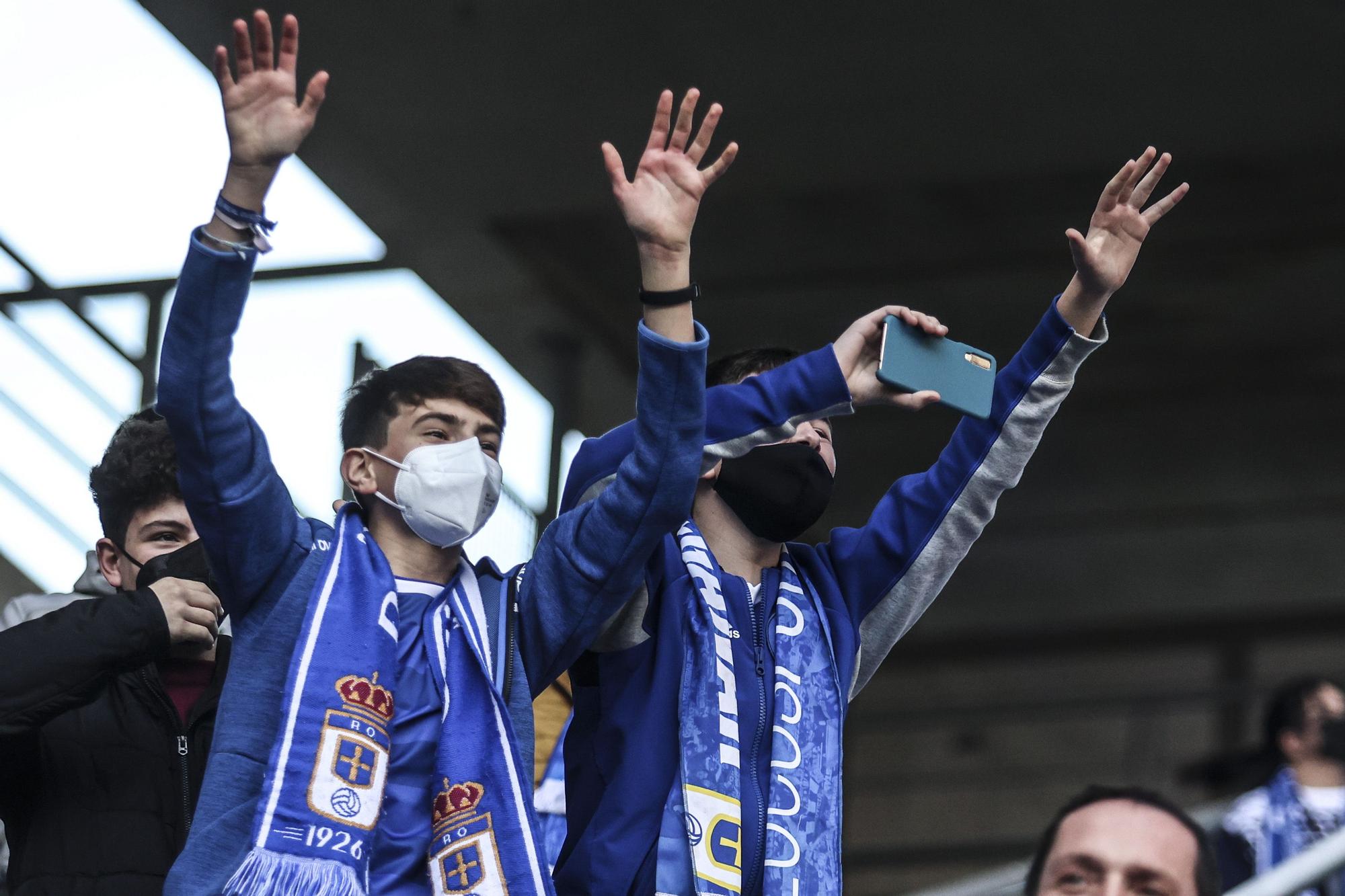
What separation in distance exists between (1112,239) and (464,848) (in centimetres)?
142

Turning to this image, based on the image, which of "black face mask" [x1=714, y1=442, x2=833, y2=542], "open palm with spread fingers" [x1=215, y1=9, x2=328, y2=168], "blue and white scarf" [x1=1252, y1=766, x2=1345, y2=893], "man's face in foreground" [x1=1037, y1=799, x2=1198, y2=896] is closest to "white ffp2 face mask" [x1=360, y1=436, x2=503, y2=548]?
"black face mask" [x1=714, y1=442, x2=833, y2=542]

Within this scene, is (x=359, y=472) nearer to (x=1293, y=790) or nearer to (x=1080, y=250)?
(x=1080, y=250)

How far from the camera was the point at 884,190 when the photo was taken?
8.06m

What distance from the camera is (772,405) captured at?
2613 millimetres

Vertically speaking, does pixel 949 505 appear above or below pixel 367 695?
above

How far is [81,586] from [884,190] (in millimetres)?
5362

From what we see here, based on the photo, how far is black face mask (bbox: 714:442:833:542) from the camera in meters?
2.79

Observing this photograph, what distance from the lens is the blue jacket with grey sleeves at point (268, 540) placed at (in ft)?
7.64

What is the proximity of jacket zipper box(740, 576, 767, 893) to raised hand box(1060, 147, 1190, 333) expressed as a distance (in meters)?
0.68

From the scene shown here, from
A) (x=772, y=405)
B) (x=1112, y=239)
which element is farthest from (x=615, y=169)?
(x=1112, y=239)

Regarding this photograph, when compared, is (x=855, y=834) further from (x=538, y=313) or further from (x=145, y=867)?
(x=145, y=867)

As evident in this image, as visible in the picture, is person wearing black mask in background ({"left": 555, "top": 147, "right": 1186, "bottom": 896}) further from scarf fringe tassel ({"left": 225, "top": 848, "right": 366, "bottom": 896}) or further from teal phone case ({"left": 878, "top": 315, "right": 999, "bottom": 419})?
scarf fringe tassel ({"left": 225, "top": 848, "right": 366, "bottom": 896})

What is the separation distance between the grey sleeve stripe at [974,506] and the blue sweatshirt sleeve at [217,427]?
3.26 feet

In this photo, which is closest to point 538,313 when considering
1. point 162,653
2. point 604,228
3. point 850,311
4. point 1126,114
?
point 604,228
